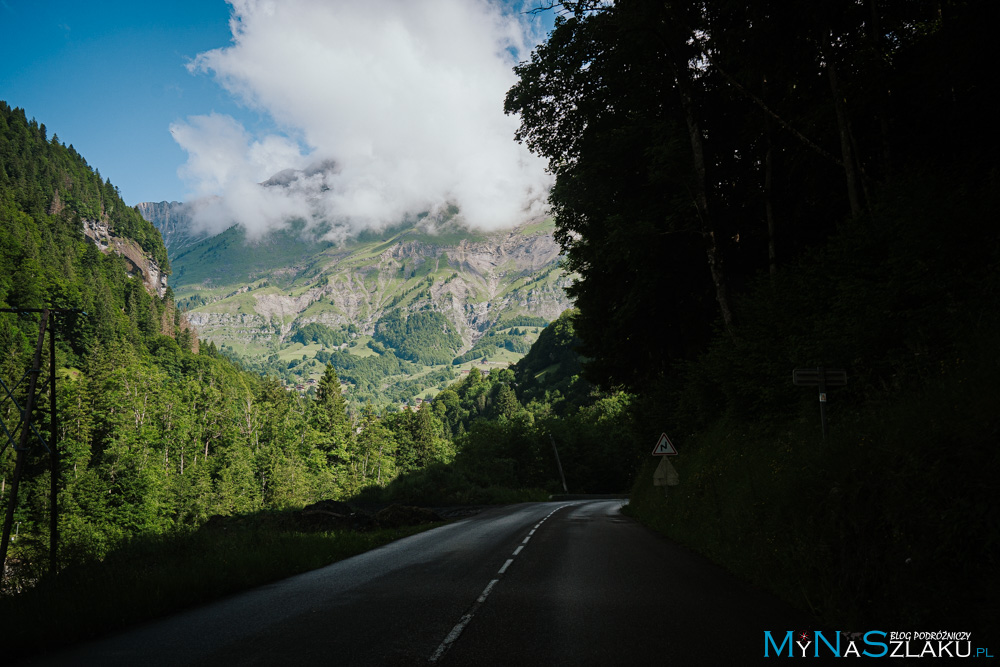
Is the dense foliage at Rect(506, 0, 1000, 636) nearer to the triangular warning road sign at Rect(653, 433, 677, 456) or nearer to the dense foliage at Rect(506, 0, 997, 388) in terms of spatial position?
the dense foliage at Rect(506, 0, 997, 388)

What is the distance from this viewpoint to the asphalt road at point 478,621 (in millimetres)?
5445

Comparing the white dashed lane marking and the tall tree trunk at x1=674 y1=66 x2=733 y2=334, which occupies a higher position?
the tall tree trunk at x1=674 y1=66 x2=733 y2=334

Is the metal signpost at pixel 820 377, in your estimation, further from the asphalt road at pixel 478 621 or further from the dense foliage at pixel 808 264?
the asphalt road at pixel 478 621

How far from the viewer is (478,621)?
6707 mm

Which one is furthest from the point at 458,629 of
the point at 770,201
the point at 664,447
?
the point at 770,201

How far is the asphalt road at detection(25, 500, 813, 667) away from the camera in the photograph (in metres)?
5.45

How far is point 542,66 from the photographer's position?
1838cm

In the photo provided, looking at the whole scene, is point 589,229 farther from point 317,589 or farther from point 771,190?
point 317,589

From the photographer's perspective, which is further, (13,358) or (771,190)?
(13,358)

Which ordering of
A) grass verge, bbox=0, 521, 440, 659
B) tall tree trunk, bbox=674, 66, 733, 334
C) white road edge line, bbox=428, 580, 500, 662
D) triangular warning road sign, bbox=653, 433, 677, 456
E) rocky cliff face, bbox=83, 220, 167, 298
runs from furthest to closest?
1. rocky cliff face, bbox=83, 220, 167, 298
2. triangular warning road sign, bbox=653, 433, 677, 456
3. tall tree trunk, bbox=674, 66, 733, 334
4. grass verge, bbox=0, 521, 440, 659
5. white road edge line, bbox=428, 580, 500, 662

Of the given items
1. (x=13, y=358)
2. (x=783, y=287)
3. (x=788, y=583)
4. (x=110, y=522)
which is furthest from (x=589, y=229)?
(x=13, y=358)

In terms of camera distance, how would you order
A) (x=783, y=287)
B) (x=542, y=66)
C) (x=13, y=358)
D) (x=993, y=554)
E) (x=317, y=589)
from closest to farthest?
(x=993, y=554)
(x=317, y=589)
(x=783, y=287)
(x=542, y=66)
(x=13, y=358)

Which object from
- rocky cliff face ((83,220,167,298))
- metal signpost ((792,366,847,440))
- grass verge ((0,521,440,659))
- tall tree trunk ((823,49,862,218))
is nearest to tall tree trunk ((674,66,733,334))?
tall tree trunk ((823,49,862,218))

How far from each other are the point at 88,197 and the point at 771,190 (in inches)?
9316
